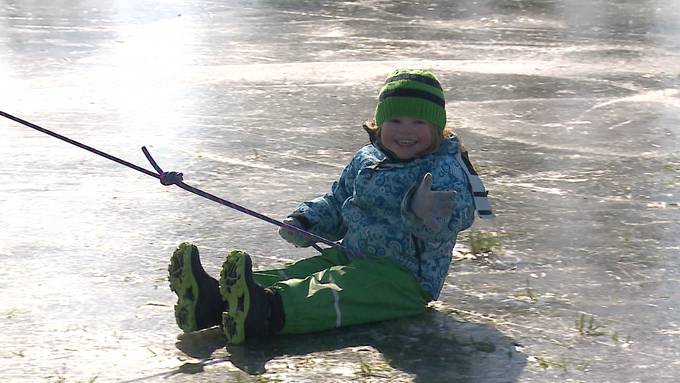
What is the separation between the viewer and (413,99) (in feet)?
15.0

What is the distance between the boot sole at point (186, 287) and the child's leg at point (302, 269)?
327 millimetres

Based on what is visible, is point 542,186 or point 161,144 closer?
point 542,186

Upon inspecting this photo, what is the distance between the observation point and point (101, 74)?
9.61 meters

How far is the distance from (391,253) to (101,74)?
5.55m

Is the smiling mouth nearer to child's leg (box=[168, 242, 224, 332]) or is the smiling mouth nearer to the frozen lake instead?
the frozen lake

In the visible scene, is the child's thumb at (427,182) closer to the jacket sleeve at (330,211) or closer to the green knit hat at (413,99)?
the green knit hat at (413,99)

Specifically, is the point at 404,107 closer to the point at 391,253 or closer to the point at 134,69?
the point at 391,253

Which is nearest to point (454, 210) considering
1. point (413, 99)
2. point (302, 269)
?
point (413, 99)

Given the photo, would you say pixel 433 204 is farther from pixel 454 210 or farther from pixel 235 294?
pixel 235 294

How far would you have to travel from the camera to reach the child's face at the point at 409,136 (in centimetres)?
457

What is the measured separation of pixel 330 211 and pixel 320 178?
169 cm

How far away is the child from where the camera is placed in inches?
166

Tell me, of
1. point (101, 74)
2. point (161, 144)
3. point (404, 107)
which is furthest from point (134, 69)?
point (404, 107)

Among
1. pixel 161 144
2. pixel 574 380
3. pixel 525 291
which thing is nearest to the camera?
pixel 574 380
